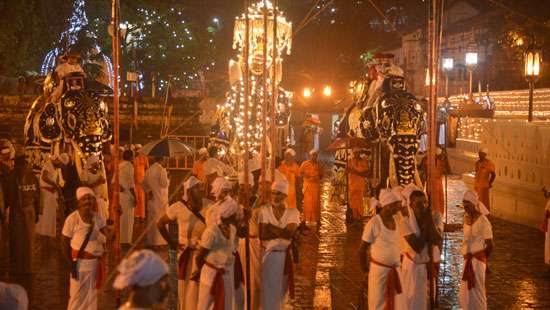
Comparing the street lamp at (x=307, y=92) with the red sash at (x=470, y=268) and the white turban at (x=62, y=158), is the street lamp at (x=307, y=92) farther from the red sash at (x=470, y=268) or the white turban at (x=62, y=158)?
the red sash at (x=470, y=268)

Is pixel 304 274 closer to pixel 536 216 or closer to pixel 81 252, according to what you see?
pixel 81 252

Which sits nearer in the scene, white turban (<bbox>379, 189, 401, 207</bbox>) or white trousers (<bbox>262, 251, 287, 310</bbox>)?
white turban (<bbox>379, 189, 401, 207</bbox>)

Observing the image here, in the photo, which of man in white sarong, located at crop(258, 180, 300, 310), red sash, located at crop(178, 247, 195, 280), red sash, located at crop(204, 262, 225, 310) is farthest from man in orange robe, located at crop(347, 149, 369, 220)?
red sash, located at crop(204, 262, 225, 310)

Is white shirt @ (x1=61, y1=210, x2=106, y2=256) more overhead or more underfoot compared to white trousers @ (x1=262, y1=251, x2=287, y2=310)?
more overhead

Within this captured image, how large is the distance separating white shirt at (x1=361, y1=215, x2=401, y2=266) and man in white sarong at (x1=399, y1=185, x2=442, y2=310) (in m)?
0.47

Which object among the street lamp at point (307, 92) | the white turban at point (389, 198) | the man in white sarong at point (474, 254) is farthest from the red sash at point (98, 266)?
the street lamp at point (307, 92)

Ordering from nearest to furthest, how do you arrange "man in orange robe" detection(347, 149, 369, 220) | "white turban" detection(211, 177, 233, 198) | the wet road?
"white turban" detection(211, 177, 233, 198) < the wet road < "man in orange robe" detection(347, 149, 369, 220)

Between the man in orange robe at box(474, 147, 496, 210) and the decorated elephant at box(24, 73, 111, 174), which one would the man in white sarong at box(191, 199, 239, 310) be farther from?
the man in orange robe at box(474, 147, 496, 210)

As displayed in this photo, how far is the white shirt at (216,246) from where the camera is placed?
333 inches

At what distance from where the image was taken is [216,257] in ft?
27.9

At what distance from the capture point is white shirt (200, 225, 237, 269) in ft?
27.8

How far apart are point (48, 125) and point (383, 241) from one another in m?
9.47

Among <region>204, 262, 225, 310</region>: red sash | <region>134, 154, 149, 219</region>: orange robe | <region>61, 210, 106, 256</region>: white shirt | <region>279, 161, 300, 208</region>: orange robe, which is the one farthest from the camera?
<region>134, 154, 149, 219</region>: orange robe

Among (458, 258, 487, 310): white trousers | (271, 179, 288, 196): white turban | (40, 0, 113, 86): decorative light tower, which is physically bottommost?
(458, 258, 487, 310): white trousers
